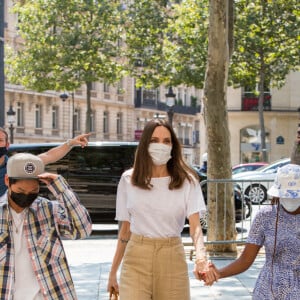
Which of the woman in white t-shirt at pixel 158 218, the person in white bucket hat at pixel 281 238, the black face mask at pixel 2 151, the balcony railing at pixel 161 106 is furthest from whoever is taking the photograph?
the balcony railing at pixel 161 106

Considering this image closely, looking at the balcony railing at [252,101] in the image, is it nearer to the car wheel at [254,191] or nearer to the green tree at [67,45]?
the green tree at [67,45]

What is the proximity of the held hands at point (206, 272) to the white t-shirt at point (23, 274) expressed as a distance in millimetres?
1083

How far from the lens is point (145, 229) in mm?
5434

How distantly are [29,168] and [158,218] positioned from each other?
3.60 ft

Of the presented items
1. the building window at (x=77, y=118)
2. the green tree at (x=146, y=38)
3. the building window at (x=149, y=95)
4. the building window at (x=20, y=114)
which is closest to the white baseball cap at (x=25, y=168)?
the green tree at (x=146, y=38)

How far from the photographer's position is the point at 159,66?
46.1 metres

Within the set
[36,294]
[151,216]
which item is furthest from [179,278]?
[36,294]

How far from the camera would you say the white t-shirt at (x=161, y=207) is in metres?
5.42

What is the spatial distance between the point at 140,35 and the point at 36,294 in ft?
140

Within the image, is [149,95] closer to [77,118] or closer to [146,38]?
[77,118]

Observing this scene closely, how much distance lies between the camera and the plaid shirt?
4.61 m

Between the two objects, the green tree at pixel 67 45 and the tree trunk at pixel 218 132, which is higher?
the green tree at pixel 67 45

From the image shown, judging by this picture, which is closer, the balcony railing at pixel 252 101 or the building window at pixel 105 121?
the balcony railing at pixel 252 101

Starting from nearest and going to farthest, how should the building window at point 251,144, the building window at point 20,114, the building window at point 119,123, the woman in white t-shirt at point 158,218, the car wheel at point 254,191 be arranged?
the woman in white t-shirt at point 158,218, the car wheel at point 254,191, the building window at point 251,144, the building window at point 20,114, the building window at point 119,123
